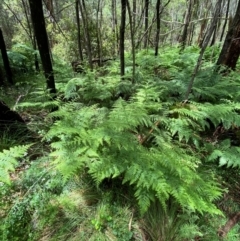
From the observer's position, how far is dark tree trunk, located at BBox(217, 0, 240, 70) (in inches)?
130

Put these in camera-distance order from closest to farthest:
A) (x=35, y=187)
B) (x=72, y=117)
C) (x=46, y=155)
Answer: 1. (x=35, y=187)
2. (x=72, y=117)
3. (x=46, y=155)

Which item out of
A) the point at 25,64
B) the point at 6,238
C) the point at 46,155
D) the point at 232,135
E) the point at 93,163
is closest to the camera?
the point at 6,238

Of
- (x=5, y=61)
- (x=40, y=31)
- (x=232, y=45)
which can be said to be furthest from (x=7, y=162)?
(x=5, y=61)

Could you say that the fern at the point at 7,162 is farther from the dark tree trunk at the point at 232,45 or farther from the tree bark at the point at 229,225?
the dark tree trunk at the point at 232,45

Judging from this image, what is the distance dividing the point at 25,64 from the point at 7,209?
5.81m

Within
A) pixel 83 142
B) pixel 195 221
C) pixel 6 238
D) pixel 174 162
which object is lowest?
pixel 195 221

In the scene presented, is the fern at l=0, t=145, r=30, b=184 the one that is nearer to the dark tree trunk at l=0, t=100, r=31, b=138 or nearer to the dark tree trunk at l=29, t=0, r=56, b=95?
the dark tree trunk at l=0, t=100, r=31, b=138

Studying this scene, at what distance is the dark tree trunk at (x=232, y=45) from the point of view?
3.31m

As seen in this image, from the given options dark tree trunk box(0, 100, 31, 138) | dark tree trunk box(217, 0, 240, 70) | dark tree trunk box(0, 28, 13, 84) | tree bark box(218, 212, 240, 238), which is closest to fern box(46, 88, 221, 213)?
tree bark box(218, 212, 240, 238)

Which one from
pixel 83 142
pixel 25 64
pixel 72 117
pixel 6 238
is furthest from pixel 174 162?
pixel 25 64

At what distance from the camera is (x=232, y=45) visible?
3473 millimetres

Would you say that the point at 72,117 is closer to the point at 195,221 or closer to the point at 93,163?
the point at 93,163

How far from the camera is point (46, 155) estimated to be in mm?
2336

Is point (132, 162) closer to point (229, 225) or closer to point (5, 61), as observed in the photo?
point (229, 225)
